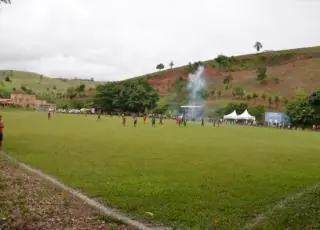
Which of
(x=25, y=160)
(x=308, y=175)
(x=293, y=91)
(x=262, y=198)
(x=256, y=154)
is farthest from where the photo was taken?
(x=293, y=91)

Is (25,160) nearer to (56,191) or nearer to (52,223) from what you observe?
(56,191)

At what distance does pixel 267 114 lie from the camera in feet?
328

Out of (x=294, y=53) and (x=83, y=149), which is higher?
(x=294, y=53)

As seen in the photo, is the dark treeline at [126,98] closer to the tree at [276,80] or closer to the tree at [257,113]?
the tree at [257,113]

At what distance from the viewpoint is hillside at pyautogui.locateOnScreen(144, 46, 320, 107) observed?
132 meters

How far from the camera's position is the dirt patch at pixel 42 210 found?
33.9ft

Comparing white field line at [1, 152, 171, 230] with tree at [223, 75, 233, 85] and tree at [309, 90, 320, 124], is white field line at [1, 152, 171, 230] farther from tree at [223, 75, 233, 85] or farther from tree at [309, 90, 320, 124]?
tree at [223, 75, 233, 85]

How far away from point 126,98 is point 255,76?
53018 mm

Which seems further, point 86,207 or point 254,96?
point 254,96

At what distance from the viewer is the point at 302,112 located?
287ft

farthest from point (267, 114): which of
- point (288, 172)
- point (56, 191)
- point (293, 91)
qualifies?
point (56, 191)

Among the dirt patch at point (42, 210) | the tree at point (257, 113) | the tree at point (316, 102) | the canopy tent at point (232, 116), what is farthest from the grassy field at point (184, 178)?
the tree at point (257, 113)

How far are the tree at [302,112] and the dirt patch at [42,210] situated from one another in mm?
79137

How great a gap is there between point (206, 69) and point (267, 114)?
7738 centimetres
